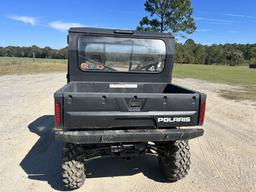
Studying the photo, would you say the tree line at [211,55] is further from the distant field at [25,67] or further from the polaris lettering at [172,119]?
the polaris lettering at [172,119]

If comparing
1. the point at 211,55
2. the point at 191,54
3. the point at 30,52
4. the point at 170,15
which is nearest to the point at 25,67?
the point at 170,15

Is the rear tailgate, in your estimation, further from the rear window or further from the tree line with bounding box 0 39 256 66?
the tree line with bounding box 0 39 256 66

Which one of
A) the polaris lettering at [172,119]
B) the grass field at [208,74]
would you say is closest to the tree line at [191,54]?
the grass field at [208,74]

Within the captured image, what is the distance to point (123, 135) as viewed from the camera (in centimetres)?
304

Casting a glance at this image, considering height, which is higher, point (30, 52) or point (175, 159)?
point (30, 52)

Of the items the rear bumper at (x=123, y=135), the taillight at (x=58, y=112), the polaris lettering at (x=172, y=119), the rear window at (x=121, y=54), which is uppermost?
the rear window at (x=121, y=54)

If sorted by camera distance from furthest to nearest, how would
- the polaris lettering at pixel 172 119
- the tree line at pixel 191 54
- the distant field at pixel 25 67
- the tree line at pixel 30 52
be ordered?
the tree line at pixel 191 54 < the tree line at pixel 30 52 < the distant field at pixel 25 67 < the polaris lettering at pixel 172 119

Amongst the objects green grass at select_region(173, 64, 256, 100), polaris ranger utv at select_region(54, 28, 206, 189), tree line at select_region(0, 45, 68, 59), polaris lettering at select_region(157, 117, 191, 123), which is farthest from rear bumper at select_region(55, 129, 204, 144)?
tree line at select_region(0, 45, 68, 59)

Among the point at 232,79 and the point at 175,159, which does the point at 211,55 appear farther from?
the point at 175,159

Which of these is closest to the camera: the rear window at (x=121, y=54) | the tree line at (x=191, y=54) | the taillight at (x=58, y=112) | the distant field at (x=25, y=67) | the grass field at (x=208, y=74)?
the taillight at (x=58, y=112)

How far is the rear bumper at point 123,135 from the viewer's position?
2.94 metres

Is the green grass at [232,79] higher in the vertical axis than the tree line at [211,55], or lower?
lower

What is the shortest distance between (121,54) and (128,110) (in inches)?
66.0

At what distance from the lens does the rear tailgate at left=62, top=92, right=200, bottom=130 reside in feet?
9.76
